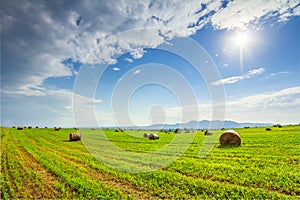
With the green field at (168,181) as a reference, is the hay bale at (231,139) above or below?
above

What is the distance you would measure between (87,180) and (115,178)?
1493mm

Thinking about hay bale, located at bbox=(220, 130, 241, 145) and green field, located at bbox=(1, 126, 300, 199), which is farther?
hay bale, located at bbox=(220, 130, 241, 145)

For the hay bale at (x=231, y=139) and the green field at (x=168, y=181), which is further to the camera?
the hay bale at (x=231, y=139)

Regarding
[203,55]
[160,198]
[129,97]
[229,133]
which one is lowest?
[160,198]

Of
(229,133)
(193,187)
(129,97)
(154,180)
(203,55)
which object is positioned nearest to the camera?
(193,187)

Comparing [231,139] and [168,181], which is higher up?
[231,139]

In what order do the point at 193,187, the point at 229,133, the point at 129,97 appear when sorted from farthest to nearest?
the point at 129,97 < the point at 229,133 < the point at 193,187

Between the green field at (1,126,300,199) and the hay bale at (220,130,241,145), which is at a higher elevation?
the hay bale at (220,130,241,145)

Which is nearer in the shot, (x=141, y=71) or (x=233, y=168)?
(x=233, y=168)

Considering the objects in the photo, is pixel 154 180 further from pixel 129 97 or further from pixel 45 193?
pixel 129 97

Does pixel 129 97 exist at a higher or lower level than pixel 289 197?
higher

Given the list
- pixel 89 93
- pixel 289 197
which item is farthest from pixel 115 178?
pixel 89 93

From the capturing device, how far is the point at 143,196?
9039mm

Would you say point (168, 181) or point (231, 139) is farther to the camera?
point (231, 139)
